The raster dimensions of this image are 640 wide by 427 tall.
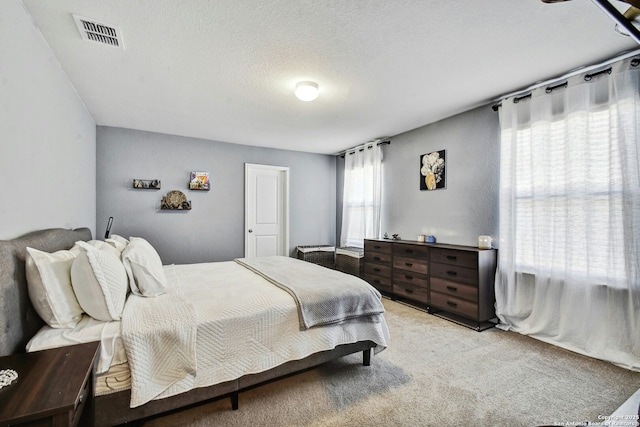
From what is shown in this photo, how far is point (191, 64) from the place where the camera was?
2.44 meters

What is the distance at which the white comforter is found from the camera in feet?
4.90

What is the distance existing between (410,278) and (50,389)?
3.59 m

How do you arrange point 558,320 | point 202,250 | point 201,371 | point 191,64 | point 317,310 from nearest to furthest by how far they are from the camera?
point 201,371 → point 317,310 → point 191,64 → point 558,320 → point 202,250

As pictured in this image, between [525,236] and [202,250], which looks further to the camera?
[202,250]

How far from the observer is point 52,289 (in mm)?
1469

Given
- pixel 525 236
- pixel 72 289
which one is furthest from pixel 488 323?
pixel 72 289

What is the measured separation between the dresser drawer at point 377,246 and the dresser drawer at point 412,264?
18cm

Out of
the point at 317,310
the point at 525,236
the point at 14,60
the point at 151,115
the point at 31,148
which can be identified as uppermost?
the point at 151,115

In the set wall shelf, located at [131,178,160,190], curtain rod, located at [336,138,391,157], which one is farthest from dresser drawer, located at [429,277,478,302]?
wall shelf, located at [131,178,160,190]

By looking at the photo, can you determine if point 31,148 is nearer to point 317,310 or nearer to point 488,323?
point 317,310

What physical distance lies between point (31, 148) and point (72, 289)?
103 centimetres

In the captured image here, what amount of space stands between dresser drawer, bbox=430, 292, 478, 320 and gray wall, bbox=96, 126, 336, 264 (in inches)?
113

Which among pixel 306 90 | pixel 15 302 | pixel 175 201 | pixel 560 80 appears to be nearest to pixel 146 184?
pixel 175 201

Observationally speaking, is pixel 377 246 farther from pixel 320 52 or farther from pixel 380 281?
pixel 320 52
